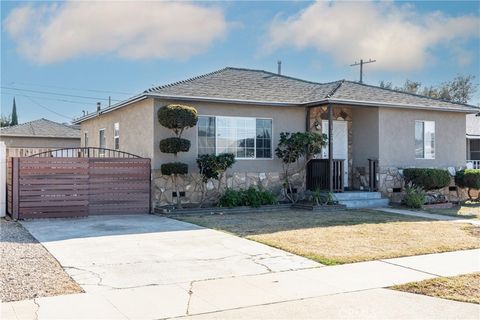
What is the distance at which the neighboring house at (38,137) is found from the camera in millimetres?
30703

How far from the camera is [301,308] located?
5590mm

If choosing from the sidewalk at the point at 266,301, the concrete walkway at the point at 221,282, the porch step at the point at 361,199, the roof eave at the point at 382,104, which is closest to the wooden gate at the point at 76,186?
the concrete walkway at the point at 221,282

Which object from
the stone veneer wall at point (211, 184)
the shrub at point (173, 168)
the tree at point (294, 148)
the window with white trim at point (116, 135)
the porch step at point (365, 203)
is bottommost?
the porch step at point (365, 203)

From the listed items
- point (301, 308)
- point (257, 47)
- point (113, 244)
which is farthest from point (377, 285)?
point (257, 47)

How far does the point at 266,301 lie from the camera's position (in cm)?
584

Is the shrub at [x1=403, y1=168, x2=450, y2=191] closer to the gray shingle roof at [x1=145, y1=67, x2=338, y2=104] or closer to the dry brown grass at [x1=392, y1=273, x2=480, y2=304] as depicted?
the gray shingle roof at [x1=145, y1=67, x2=338, y2=104]

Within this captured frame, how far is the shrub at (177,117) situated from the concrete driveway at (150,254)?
3.42 metres

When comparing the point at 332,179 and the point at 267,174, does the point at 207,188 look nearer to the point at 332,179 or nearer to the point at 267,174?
the point at 267,174

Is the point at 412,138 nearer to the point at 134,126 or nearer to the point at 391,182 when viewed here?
the point at 391,182

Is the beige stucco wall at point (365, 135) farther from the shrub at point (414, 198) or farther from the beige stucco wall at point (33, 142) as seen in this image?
the beige stucco wall at point (33, 142)

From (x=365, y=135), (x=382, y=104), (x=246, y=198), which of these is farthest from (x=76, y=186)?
(x=382, y=104)

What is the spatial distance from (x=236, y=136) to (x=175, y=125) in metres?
2.63

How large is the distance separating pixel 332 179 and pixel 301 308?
11173 millimetres

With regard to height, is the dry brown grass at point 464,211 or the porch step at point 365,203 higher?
the porch step at point 365,203
